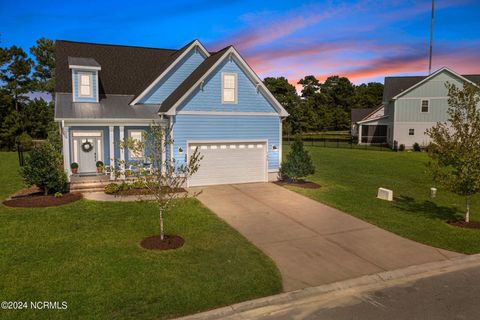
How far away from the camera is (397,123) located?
42094 mm

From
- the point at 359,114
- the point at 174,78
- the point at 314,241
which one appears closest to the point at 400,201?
the point at 314,241

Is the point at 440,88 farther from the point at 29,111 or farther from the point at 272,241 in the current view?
the point at 29,111

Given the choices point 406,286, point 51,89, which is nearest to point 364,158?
point 406,286

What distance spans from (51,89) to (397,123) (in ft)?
160

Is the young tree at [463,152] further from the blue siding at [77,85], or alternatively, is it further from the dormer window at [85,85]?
the dormer window at [85,85]

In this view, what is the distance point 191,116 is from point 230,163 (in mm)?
3372

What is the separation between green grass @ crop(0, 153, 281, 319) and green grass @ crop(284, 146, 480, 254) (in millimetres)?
5641

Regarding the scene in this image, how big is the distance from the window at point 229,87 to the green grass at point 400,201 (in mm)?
5930

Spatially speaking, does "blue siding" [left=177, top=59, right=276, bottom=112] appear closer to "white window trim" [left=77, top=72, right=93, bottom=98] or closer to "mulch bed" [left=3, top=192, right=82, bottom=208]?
"white window trim" [left=77, top=72, right=93, bottom=98]

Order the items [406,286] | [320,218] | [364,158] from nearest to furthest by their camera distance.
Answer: [406,286] → [320,218] → [364,158]

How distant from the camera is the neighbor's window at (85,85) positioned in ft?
67.3

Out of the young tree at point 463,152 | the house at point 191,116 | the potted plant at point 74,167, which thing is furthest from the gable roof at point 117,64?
the young tree at point 463,152

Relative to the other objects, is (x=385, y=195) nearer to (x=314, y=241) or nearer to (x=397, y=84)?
(x=314, y=241)

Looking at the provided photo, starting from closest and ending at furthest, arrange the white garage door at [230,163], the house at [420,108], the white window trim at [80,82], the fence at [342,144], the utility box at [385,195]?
the utility box at [385,195] → the white garage door at [230,163] → the white window trim at [80,82] → the house at [420,108] → the fence at [342,144]
